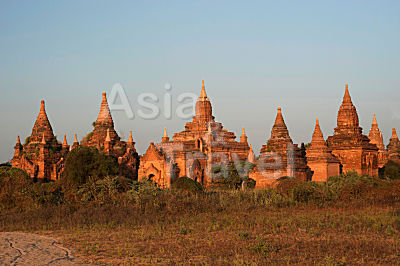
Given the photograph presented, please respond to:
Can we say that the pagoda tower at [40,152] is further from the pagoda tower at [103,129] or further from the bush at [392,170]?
the bush at [392,170]

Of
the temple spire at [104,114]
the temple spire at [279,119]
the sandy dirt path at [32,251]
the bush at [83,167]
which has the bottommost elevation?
the sandy dirt path at [32,251]

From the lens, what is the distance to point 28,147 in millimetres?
44062

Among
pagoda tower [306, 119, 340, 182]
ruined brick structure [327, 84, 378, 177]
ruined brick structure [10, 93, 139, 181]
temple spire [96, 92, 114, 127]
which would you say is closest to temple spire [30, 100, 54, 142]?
ruined brick structure [10, 93, 139, 181]

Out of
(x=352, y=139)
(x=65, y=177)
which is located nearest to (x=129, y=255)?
(x=65, y=177)

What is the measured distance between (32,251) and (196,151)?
30711 mm

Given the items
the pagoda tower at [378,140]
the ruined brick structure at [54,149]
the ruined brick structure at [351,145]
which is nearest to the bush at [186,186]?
the ruined brick structure at [351,145]

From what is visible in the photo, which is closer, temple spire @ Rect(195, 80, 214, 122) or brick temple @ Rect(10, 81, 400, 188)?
brick temple @ Rect(10, 81, 400, 188)

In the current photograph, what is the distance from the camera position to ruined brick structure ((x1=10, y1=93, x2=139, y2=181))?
4284 cm

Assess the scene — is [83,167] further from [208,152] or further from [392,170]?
[392,170]

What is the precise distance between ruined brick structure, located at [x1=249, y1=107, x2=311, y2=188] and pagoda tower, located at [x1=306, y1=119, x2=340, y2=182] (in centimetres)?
55

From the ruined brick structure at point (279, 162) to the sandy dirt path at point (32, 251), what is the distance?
78.3 ft

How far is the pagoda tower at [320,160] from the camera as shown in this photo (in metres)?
36.1

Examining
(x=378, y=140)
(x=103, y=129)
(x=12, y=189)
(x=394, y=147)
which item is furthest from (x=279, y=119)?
(x=12, y=189)

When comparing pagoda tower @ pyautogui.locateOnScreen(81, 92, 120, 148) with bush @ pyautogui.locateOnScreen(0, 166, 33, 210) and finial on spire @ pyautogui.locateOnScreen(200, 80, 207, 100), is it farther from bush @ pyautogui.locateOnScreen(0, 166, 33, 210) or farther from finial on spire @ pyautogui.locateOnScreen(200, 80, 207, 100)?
bush @ pyautogui.locateOnScreen(0, 166, 33, 210)
